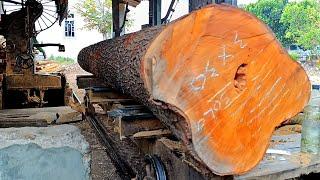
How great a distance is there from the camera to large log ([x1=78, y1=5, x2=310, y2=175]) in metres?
1.89

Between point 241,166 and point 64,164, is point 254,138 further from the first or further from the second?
point 64,164

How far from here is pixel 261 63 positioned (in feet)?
6.58

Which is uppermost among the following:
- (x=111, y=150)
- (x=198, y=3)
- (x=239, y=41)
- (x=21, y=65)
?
(x=198, y=3)

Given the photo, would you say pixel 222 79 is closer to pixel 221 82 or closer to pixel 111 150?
pixel 221 82

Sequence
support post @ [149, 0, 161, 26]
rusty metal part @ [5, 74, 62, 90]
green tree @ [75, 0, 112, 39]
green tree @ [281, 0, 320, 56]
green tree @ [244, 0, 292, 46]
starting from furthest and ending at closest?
green tree @ [75, 0, 112, 39]
green tree @ [244, 0, 292, 46]
green tree @ [281, 0, 320, 56]
support post @ [149, 0, 161, 26]
rusty metal part @ [5, 74, 62, 90]

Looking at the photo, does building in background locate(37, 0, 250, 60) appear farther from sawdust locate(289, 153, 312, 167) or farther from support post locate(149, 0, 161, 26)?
sawdust locate(289, 153, 312, 167)

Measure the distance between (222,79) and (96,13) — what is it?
26031mm

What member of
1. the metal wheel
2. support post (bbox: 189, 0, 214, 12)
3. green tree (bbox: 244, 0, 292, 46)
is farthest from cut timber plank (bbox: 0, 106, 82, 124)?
green tree (bbox: 244, 0, 292, 46)

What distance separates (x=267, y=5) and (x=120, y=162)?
1893 centimetres

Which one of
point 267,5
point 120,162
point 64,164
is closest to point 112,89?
point 120,162

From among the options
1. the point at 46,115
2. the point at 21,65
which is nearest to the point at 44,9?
the point at 21,65

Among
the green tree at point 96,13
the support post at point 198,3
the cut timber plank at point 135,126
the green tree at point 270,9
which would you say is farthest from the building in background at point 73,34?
the cut timber plank at point 135,126

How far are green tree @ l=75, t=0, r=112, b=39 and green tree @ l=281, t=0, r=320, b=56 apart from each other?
41.5 feet

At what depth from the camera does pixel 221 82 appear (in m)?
1.93
